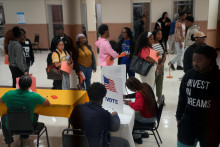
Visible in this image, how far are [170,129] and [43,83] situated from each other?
3136 mm

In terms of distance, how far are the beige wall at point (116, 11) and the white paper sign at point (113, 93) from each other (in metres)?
6.91

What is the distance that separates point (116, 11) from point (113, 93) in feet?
23.4

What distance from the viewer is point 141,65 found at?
10.7 feet

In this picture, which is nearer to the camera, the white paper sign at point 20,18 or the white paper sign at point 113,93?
the white paper sign at point 113,93

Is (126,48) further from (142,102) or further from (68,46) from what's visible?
(68,46)

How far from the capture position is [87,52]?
11.8ft

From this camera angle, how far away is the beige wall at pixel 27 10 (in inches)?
361

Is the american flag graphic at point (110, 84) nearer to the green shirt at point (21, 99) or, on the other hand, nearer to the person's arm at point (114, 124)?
the person's arm at point (114, 124)

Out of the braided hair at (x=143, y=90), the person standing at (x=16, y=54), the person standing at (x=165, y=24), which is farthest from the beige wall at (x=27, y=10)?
the braided hair at (x=143, y=90)

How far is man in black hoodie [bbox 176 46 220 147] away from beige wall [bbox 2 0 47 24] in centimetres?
857

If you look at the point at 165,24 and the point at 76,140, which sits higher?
the point at 165,24

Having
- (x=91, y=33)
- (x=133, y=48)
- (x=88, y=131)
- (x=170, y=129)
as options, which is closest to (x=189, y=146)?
(x=88, y=131)

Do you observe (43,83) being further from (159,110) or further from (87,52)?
(159,110)

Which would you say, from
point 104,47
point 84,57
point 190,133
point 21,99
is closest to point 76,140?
point 190,133
